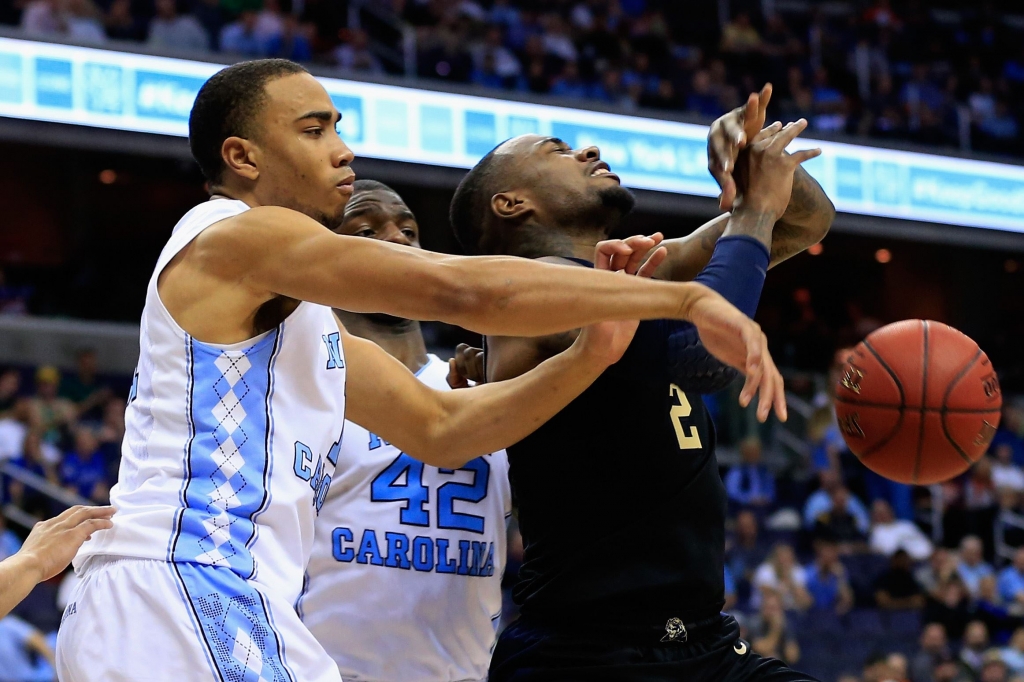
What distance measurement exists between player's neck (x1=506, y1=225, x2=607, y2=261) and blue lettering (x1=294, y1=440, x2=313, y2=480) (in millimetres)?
1314

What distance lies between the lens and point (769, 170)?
3439 mm

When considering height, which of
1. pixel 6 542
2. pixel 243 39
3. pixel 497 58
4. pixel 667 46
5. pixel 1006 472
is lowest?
pixel 6 542

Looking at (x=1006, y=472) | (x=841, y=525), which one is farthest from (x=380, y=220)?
(x=1006, y=472)

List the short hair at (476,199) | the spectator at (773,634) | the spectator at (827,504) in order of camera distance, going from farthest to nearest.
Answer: the spectator at (827,504), the spectator at (773,634), the short hair at (476,199)

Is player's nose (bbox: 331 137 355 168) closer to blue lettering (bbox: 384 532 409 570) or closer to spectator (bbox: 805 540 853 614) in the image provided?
blue lettering (bbox: 384 532 409 570)

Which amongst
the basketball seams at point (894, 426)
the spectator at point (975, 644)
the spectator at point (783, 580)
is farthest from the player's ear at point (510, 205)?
the spectator at point (975, 644)

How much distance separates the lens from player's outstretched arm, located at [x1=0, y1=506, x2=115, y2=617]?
2729 mm

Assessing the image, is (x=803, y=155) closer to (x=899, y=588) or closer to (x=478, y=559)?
(x=478, y=559)

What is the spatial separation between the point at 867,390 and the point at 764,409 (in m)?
1.45

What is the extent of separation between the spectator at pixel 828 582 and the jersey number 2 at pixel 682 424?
31.1ft

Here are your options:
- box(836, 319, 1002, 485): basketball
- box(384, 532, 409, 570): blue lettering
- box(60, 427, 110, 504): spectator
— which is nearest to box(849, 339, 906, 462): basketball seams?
box(836, 319, 1002, 485): basketball

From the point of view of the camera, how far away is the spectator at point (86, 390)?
513 inches

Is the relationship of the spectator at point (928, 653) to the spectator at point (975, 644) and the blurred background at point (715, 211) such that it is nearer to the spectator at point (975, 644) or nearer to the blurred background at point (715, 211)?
the blurred background at point (715, 211)

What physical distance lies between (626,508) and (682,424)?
0.99 ft
